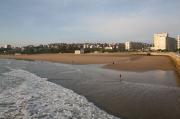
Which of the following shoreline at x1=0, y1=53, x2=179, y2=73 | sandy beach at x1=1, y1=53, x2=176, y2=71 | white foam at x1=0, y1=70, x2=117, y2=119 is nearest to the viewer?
white foam at x1=0, y1=70, x2=117, y2=119

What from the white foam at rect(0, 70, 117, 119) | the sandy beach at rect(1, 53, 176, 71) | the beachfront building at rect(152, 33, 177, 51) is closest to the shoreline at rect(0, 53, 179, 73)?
the sandy beach at rect(1, 53, 176, 71)

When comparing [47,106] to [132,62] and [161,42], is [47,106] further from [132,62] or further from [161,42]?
[161,42]

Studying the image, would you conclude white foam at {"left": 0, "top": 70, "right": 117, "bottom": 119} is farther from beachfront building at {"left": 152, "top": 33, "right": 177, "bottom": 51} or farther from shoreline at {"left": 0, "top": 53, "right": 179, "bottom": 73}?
beachfront building at {"left": 152, "top": 33, "right": 177, "bottom": 51}

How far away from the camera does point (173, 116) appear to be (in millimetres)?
9688

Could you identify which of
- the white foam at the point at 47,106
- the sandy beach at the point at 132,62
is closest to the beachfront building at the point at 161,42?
the sandy beach at the point at 132,62

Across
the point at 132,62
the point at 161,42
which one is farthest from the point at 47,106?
the point at 161,42

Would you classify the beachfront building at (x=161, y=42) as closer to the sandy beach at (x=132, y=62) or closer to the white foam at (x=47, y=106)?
the sandy beach at (x=132, y=62)

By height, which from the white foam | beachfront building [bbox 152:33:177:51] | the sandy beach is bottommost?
the sandy beach

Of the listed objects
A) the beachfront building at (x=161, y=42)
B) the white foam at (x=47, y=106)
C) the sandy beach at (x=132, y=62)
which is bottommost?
the sandy beach at (x=132, y=62)

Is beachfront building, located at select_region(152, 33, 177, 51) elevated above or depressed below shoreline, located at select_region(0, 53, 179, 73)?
above

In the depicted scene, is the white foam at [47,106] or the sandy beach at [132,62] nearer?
the white foam at [47,106]

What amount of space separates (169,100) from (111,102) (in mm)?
3024

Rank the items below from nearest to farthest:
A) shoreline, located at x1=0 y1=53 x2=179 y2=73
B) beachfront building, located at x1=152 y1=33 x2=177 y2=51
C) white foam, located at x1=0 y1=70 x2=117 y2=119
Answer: white foam, located at x1=0 y1=70 x2=117 y2=119 < shoreline, located at x1=0 y1=53 x2=179 y2=73 < beachfront building, located at x1=152 y1=33 x2=177 y2=51

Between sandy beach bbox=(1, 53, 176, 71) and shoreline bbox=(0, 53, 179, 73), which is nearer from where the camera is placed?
shoreline bbox=(0, 53, 179, 73)
